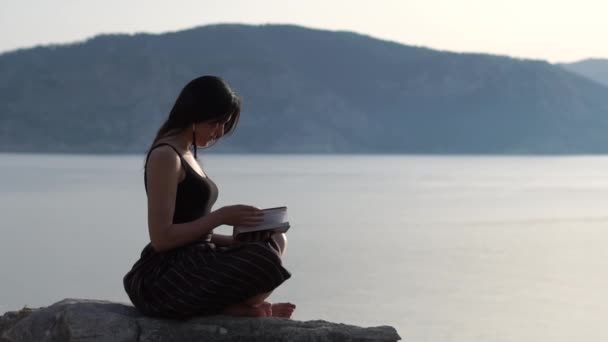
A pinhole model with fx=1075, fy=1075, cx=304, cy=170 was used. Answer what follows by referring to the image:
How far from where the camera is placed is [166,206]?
3660 millimetres

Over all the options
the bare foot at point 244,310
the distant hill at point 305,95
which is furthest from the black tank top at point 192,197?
the distant hill at point 305,95

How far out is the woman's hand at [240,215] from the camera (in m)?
3.70

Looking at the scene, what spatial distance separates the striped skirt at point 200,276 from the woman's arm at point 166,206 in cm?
13

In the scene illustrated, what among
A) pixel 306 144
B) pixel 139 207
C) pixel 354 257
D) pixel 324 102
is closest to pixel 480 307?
pixel 354 257

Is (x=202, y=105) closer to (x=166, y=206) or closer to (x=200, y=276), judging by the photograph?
(x=166, y=206)

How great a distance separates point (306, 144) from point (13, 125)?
3033 centimetres

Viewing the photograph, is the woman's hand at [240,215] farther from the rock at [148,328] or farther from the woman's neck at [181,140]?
the rock at [148,328]

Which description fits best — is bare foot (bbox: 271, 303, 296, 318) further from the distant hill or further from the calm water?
the distant hill

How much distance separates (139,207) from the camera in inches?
932

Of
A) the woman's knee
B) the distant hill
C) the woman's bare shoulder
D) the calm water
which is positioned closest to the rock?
the woman's knee

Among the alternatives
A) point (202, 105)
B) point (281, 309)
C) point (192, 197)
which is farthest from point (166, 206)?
point (281, 309)

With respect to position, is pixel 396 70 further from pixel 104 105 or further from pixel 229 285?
pixel 229 285

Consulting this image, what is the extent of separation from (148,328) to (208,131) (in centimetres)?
76

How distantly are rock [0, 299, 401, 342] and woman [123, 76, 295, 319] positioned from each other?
48mm
